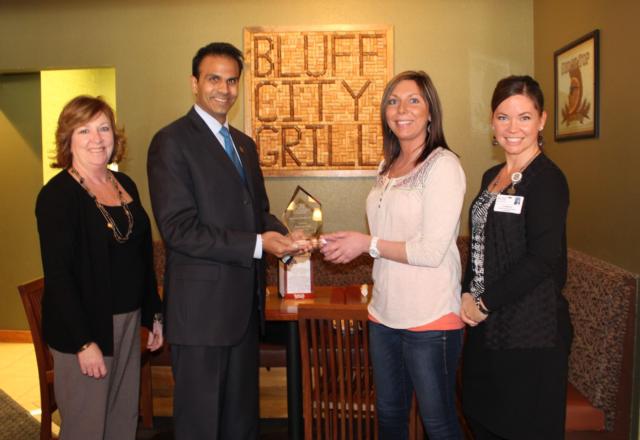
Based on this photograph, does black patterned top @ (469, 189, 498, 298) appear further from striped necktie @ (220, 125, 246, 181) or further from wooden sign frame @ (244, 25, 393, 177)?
wooden sign frame @ (244, 25, 393, 177)

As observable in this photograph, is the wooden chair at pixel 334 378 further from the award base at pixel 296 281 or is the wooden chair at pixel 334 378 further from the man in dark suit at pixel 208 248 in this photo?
the award base at pixel 296 281

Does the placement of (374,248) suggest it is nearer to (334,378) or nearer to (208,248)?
(208,248)

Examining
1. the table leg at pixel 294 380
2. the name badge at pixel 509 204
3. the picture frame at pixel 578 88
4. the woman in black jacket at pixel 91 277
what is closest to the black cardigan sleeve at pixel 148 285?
the woman in black jacket at pixel 91 277

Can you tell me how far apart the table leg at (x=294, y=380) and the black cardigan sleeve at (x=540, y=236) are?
125cm

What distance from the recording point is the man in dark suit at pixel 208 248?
198 cm

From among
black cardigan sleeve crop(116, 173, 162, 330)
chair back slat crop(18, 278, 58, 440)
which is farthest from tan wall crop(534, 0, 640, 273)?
chair back slat crop(18, 278, 58, 440)

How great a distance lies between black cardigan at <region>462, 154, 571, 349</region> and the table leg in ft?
3.75

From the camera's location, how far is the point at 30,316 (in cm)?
282

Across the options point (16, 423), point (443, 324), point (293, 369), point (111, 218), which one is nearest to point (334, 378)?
point (293, 369)

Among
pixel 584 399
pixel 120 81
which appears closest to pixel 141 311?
pixel 584 399

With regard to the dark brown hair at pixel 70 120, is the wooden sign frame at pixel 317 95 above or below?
above

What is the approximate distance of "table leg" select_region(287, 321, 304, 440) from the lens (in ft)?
8.99

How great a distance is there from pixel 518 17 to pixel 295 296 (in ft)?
8.93

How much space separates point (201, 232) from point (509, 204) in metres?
0.96
